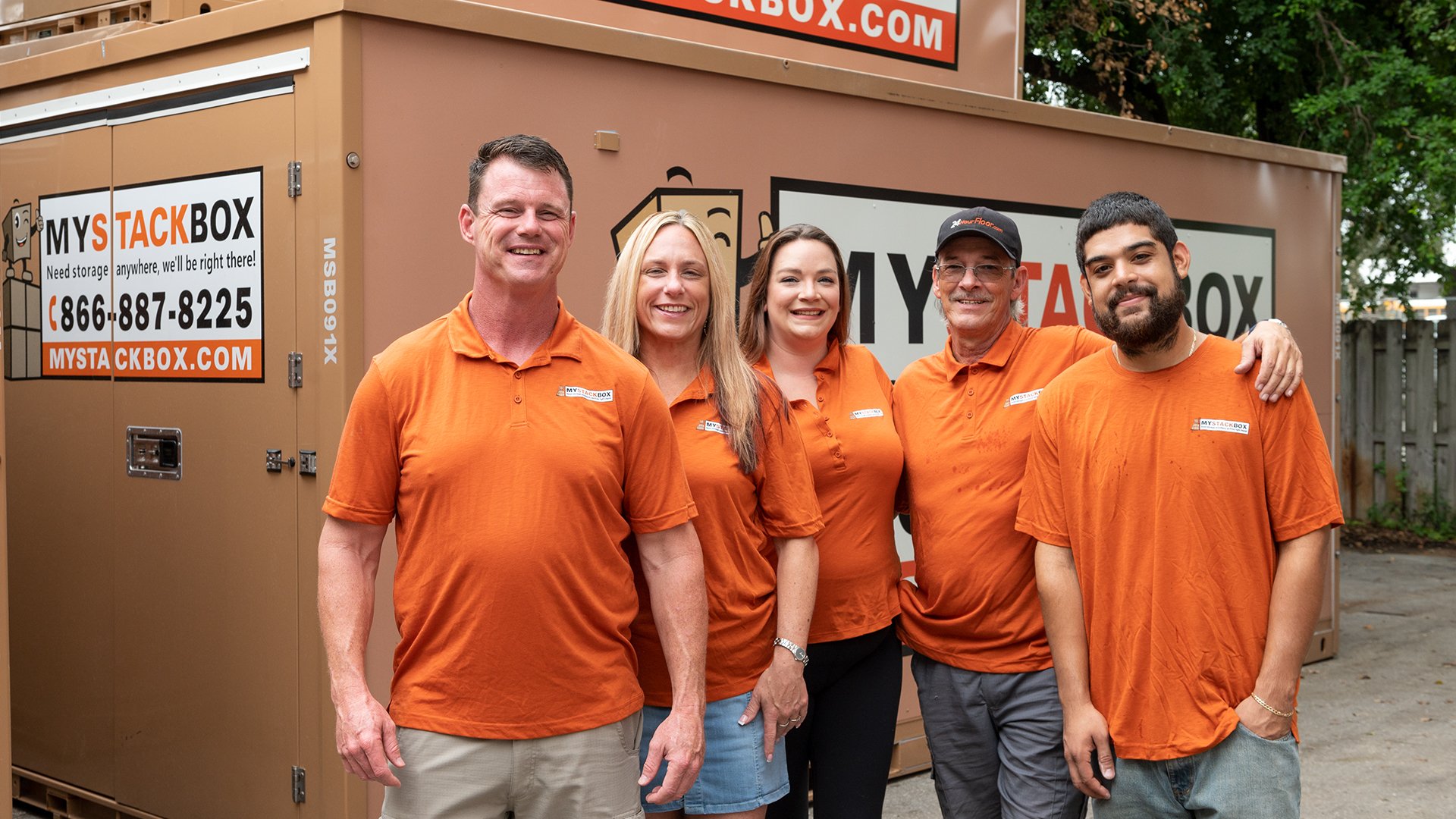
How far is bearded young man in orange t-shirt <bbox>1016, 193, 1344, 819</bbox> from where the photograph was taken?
2.73 metres

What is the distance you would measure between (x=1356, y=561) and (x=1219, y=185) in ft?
19.9

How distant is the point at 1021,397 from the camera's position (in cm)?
327

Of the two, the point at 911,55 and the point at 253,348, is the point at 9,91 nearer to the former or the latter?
the point at 253,348

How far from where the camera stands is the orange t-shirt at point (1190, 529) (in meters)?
2.74

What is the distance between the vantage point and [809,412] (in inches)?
131

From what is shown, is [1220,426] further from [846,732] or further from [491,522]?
[491,522]

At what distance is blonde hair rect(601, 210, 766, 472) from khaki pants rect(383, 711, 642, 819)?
745mm

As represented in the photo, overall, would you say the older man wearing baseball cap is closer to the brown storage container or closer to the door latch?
the brown storage container

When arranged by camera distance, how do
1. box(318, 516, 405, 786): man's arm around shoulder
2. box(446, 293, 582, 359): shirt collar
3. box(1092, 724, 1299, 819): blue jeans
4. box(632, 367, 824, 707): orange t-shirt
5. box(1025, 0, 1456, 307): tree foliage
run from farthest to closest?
box(1025, 0, 1456, 307): tree foliage → box(632, 367, 824, 707): orange t-shirt → box(1092, 724, 1299, 819): blue jeans → box(446, 293, 582, 359): shirt collar → box(318, 516, 405, 786): man's arm around shoulder

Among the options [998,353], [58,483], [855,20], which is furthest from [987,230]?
[58,483]

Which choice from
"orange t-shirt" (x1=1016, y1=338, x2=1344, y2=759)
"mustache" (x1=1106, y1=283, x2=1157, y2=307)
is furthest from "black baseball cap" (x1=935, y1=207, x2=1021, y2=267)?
"orange t-shirt" (x1=1016, y1=338, x2=1344, y2=759)

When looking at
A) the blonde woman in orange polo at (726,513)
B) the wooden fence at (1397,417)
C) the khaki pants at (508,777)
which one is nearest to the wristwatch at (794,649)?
the blonde woman in orange polo at (726,513)

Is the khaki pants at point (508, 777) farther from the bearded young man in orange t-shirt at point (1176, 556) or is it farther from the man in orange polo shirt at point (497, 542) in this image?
the bearded young man in orange t-shirt at point (1176, 556)

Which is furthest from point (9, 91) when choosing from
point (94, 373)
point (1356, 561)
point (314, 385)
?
point (1356, 561)
